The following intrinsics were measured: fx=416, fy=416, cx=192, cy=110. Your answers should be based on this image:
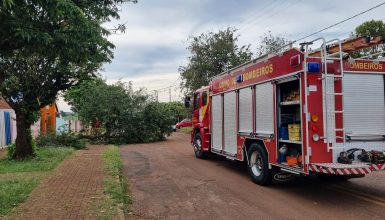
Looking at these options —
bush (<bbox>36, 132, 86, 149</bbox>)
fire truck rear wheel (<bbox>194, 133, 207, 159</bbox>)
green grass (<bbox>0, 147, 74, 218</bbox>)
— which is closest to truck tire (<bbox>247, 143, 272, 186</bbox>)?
green grass (<bbox>0, 147, 74, 218</bbox>)

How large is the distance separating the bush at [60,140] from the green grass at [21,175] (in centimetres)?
497

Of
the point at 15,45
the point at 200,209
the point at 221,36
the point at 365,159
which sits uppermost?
the point at 221,36

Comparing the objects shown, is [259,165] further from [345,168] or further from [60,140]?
[60,140]

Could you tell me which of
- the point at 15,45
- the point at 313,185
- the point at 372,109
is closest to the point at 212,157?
the point at 313,185

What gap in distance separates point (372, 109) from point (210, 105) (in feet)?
22.5

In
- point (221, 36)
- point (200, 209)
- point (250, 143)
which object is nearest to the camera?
point (200, 209)

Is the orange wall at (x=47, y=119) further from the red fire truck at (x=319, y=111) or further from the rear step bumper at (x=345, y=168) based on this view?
the rear step bumper at (x=345, y=168)

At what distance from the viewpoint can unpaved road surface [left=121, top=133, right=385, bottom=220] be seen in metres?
7.73

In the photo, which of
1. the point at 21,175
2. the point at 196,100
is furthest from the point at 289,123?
the point at 196,100

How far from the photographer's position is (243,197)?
916cm

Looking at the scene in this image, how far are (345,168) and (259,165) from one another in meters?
3.14

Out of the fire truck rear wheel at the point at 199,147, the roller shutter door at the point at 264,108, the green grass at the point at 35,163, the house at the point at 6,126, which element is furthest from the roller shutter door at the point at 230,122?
the house at the point at 6,126

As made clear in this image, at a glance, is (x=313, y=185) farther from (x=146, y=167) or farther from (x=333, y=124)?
(x=146, y=167)

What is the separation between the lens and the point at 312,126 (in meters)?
8.41
